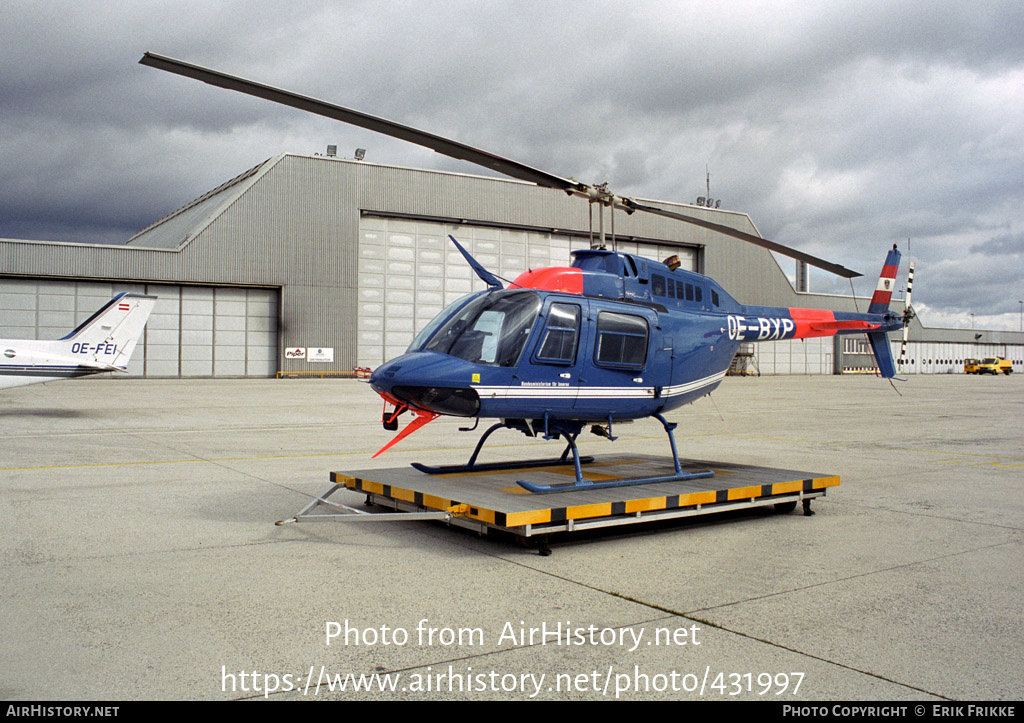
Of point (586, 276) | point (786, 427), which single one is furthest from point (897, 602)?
point (786, 427)

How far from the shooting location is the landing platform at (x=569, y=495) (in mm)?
6734

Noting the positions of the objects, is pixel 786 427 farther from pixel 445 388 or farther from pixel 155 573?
pixel 155 573

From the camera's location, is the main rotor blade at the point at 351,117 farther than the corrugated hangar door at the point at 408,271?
No

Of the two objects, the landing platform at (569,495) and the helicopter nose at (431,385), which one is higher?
the helicopter nose at (431,385)

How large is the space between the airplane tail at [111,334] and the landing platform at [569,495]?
17.5 meters

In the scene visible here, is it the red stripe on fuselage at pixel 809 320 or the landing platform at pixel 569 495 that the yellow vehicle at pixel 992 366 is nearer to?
the red stripe on fuselage at pixel 809 320

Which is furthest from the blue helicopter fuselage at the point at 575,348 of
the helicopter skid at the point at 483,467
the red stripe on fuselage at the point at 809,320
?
the red stripe on fuselage at the point at 809,320

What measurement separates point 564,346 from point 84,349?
19.4 meters

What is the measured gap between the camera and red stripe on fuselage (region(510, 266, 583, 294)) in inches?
337

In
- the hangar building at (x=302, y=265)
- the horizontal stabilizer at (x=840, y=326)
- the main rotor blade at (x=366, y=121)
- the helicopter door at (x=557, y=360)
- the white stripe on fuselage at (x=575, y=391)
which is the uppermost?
the hangar building at (x=302, y=265)

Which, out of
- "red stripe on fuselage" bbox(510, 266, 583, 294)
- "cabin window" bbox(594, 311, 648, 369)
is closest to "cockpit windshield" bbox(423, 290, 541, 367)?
"red stripe on fuselage" bbox(510, 266, 583, 294)

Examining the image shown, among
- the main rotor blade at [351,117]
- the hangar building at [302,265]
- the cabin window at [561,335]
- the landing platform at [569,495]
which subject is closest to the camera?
the main rotor blade at [351,117]

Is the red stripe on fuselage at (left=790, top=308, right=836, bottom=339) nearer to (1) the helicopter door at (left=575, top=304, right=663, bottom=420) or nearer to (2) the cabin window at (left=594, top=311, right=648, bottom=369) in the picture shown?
(1) the helicopter door at (left=575, top=304, right=663, bottom=420)

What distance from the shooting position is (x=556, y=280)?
28.3 ft
